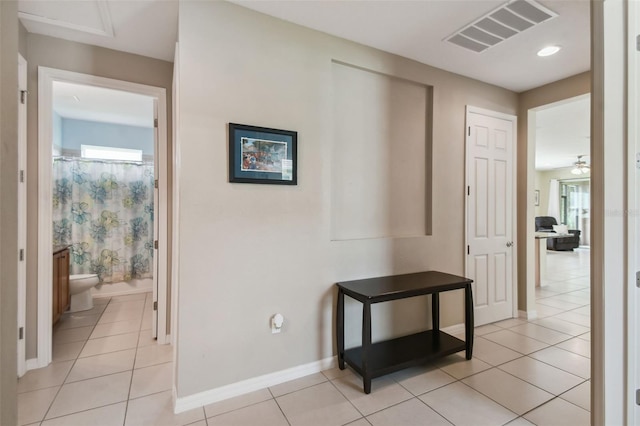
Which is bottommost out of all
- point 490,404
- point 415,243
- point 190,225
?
point 490,404

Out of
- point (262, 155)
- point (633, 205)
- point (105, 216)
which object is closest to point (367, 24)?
point (262, 155)

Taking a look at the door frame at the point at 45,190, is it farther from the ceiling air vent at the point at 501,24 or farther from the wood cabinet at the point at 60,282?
the ceiling air vent at the point at 501,24

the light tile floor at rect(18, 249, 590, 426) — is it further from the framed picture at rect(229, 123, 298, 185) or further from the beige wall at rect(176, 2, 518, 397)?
the framed picture at rect(229, 123, 298, 185)

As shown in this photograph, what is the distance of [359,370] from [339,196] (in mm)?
1367

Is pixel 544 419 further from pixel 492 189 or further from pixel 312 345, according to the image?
pixel 492 189

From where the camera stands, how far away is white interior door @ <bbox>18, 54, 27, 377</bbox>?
233 cm

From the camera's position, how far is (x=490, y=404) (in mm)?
2021

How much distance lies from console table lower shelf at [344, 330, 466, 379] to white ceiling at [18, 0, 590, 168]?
8.32ft

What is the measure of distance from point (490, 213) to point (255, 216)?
2.71m

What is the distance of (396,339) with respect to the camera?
109 inches

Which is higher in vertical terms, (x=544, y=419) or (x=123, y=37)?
(x=123, y=37)

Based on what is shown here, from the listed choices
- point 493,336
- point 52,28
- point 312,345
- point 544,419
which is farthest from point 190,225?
point 493,336

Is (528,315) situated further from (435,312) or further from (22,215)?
(22,215)

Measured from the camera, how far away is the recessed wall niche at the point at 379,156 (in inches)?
105
